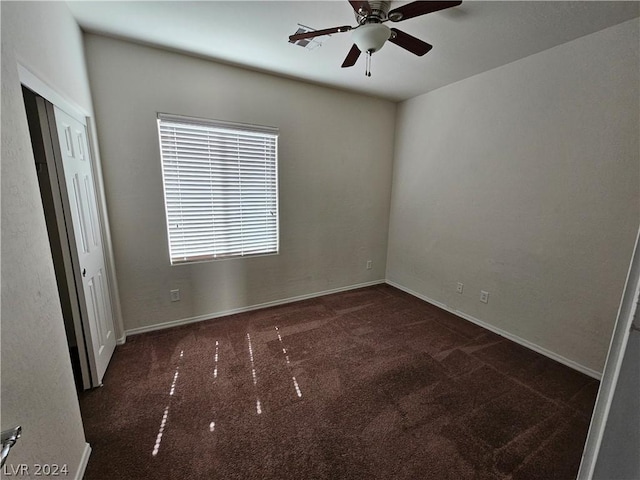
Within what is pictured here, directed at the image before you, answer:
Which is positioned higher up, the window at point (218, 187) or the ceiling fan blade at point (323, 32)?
the ceiling fan blade at point (323, 32)

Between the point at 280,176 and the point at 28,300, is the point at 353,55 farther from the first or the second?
the point at 28,300

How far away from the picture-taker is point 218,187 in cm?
280

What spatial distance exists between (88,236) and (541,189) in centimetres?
379

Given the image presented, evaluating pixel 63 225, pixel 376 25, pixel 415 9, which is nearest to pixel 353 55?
pixel 376 25

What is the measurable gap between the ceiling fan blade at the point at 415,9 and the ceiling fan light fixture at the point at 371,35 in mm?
80

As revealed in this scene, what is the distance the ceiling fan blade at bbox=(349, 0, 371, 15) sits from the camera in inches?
57.7

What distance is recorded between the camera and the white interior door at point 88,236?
68.1 inches

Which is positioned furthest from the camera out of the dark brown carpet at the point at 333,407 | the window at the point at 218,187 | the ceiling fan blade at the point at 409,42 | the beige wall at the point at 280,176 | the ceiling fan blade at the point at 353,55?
the window at the point at 218,187

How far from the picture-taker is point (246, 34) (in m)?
2.10

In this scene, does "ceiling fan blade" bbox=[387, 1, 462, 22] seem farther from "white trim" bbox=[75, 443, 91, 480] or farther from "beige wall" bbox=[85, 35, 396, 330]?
"white trim" bbox=[75, 443, 91, 480]

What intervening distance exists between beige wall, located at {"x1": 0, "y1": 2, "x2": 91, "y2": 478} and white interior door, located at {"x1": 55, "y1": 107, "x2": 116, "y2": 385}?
50 cm

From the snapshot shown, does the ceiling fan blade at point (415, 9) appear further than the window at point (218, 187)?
No

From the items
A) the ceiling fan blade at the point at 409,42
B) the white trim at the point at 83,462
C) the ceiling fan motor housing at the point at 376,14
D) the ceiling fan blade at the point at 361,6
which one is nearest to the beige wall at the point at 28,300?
the white trim at the point at 83,462

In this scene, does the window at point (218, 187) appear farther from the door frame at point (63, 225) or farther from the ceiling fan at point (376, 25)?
the ceiling fan at point (376, 25)
